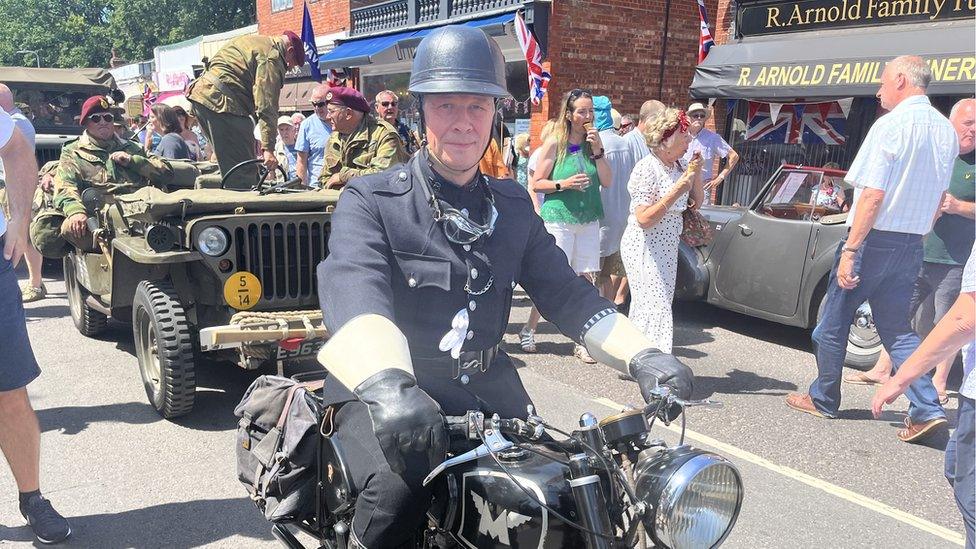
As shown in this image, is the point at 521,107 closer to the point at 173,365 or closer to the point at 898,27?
the point at 898,27

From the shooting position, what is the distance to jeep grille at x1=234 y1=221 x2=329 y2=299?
4.72 meters

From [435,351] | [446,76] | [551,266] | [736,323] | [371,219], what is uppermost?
[446,76]

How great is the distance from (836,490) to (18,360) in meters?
3.97

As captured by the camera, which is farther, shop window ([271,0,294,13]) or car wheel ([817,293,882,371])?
shop window ([271,0,294,13])

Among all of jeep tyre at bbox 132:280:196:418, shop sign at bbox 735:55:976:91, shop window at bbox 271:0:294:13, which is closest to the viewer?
jeep tyre at bbox 132:280:196:418

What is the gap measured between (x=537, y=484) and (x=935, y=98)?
36.9 ft

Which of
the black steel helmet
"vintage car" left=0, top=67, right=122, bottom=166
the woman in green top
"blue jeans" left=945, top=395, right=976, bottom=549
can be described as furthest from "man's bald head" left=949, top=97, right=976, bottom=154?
"vintage car" left=0, top=67, right=122, bottom=166

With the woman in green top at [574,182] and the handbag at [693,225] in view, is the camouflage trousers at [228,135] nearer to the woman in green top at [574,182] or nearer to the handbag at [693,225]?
the woman in green top at [574,182]

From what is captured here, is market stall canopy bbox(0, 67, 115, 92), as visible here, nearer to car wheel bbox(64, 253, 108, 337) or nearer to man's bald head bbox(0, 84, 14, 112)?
man's bald head bbox(0, 84, 14, 112)

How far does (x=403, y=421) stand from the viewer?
156 centimetres

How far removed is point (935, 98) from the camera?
1070cm

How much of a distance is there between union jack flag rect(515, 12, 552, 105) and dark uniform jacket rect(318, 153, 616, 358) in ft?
34.8

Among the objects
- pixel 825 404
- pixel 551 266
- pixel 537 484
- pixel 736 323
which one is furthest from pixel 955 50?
pixel 537 484

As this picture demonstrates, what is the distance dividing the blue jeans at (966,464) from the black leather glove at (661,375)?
1093mm
